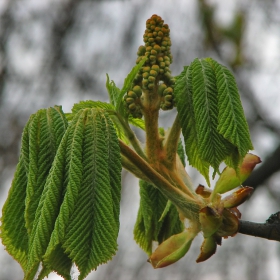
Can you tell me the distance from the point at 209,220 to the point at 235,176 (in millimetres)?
176

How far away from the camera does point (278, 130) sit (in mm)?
3465

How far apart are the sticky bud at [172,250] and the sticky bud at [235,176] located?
171mm

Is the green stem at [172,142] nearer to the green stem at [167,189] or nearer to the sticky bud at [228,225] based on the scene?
the green stem at [167,189]

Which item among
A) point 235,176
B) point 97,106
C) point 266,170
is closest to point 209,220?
point 235,176

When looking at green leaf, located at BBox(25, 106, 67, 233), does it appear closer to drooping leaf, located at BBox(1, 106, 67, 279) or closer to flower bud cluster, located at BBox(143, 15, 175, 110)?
drooping leaf, located at BBox(1, 106, 67, 279)

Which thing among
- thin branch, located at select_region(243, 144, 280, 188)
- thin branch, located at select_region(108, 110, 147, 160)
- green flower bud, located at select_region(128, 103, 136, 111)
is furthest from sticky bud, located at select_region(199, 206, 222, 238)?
thin branch, located at select_region(243, 144, 280, 188)

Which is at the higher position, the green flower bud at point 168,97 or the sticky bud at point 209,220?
the green flower bud at point 168,97

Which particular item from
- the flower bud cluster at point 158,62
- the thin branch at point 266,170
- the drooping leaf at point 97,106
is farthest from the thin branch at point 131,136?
the thin branch at point 266,170

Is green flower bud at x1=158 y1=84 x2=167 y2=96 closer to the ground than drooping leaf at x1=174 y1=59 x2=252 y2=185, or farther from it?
farther from it

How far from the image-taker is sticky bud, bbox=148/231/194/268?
5.39 feet

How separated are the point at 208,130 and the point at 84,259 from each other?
49 cm

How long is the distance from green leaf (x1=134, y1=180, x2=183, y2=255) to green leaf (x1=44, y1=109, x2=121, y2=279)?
54cm

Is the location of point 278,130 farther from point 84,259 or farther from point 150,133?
point 84,259

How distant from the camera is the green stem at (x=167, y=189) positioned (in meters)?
1.57
